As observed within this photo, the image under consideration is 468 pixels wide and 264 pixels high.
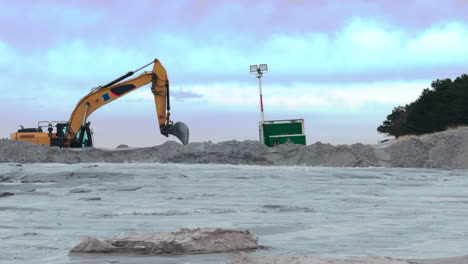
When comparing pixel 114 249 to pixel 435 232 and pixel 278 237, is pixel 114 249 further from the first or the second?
pixel 435 232

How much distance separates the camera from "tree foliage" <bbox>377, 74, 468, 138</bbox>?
179 ft

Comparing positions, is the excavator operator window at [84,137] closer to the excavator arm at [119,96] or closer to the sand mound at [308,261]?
→ the excavator arm at [119,96]

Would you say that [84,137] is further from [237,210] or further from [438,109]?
[438,109]

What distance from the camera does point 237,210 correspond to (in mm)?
10680

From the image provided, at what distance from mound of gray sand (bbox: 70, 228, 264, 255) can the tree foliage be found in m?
50.5

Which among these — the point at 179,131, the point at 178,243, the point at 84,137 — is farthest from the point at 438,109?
the point at 178,243

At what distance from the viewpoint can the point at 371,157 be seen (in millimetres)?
30062

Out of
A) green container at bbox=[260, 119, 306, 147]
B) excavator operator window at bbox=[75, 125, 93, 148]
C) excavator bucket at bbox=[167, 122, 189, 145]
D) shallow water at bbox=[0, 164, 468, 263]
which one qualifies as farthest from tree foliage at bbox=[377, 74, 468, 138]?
shallow water at bbox=[0, 164, 468, 263]

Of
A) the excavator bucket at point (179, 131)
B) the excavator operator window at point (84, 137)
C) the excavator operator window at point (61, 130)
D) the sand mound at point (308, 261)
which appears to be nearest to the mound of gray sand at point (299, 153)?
the excavator operator window at point (84, 137)

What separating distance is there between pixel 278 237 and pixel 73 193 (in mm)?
7685

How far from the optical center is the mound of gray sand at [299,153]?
29.5 meters

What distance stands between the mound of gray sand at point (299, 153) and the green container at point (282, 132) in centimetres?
498

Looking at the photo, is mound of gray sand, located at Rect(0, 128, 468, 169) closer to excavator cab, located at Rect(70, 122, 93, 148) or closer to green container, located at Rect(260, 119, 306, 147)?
excavator cab, located at Rect(70, 122, 93, 148)

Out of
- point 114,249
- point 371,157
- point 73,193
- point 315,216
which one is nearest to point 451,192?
point 315,216
